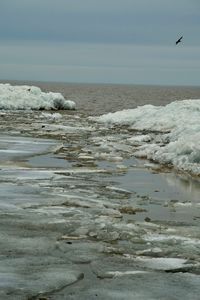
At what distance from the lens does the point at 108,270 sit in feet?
21.5

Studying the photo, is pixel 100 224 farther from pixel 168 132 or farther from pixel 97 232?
pixel 168 132

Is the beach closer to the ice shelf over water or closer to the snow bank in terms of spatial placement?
the ice shelf over water

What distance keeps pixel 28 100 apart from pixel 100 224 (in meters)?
46.4

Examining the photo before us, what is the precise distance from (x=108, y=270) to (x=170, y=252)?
1183 millimetres

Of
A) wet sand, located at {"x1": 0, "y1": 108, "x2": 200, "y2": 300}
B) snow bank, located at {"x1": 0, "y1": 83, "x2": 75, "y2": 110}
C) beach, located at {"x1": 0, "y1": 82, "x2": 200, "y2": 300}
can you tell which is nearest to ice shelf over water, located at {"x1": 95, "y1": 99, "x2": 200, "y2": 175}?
beach, located at {"x1": 0, "y1": 82, "x2": 200, "y2": 300}

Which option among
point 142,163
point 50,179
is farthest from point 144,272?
point 142,163

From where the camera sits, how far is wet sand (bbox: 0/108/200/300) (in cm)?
604

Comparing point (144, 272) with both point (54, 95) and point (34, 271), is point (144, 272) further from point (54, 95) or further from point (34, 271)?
point (54, 95)

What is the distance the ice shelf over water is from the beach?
0.08m

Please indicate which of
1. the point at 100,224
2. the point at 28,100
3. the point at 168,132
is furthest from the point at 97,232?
the point at 28,100

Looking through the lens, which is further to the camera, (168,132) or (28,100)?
(28,100)

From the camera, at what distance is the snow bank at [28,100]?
52.9 m

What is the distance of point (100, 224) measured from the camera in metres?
8.80

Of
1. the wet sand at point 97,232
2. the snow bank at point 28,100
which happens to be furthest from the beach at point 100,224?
the snow bank at point 28,100
